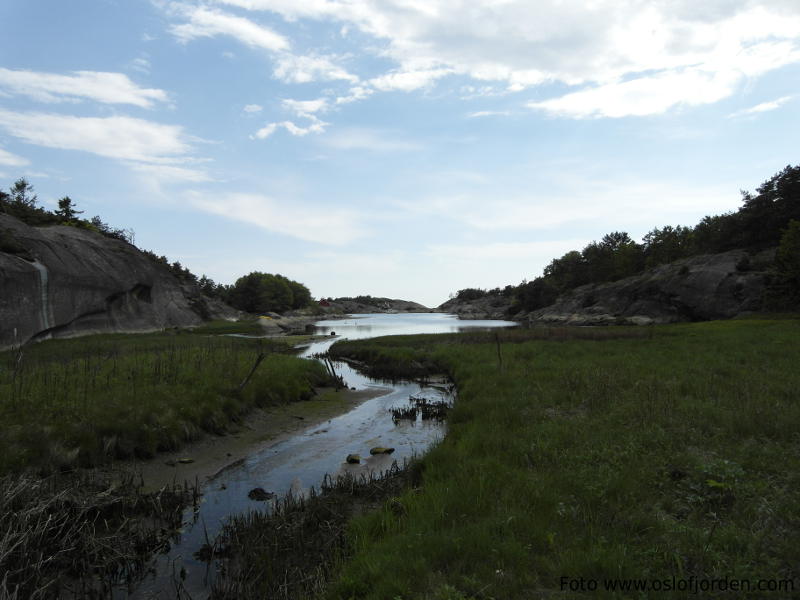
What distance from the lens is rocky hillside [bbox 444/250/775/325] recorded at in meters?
63.5

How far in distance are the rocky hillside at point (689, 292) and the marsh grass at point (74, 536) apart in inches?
2960

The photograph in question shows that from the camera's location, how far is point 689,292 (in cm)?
7181

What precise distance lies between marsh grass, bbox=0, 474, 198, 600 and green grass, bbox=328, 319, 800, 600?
13.3 ft

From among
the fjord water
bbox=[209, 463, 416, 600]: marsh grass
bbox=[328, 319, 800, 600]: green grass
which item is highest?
bbox=[328, 319, 800, 600]: green grass

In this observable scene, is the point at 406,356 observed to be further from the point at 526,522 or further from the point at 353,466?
the point at 526,522

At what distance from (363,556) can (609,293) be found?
105 meters

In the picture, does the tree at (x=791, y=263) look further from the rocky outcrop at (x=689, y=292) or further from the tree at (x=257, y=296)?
the tree at (x=257, y=296)

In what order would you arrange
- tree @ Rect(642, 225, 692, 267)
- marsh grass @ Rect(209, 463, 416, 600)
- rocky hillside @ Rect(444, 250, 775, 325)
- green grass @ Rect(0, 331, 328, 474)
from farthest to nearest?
tree @ Rect(642, 225, 692, 267)
rocky hillside @ Rect(444, 250, 775, 325)
green grass @ Rect(0, 331, 328, 474)
marsh grass @ Rect(209, 463, 416, 600)

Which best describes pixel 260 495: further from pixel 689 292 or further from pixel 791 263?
pixel 689 292

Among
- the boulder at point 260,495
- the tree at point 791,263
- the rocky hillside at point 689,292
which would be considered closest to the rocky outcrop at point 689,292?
the rocky hillside at point 689,292

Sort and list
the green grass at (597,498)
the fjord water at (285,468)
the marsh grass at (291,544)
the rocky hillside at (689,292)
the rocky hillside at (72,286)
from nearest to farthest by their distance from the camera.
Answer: the green grass at (597,498) → the marsh grass at (291,544) → the fjord water at (285,468) → the rocky hillside at (72,286) → the rocky hillside at (689,292)

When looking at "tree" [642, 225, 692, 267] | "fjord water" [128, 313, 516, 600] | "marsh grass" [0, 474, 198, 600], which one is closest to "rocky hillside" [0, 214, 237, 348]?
"fjord water" [128, 313, 516, 600]

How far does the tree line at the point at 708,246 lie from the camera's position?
52994 millimetres

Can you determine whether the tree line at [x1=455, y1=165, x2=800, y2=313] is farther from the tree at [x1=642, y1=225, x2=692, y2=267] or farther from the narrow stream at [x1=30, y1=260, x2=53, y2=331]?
the narrow stream at [x1=30, y1=260, x2=53, y2=331]
